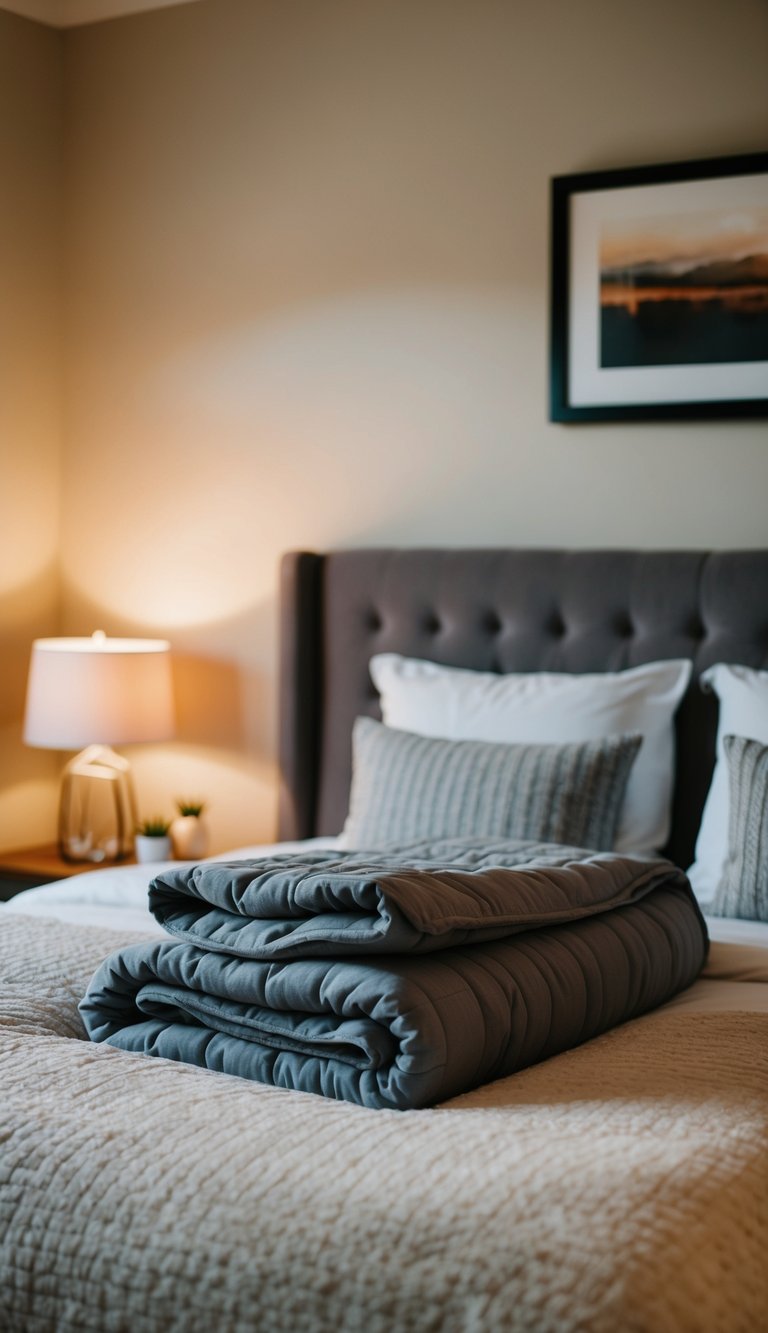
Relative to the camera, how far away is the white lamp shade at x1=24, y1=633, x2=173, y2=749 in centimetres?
339

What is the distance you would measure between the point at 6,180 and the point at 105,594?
1129mm

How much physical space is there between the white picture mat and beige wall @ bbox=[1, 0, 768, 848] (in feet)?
0.27

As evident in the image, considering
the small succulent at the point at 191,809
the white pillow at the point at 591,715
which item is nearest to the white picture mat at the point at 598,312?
the white pillow at the point at 591,715

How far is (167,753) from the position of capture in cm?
379

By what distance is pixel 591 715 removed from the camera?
2.77 m

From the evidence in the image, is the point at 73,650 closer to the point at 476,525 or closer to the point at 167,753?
the point at 167,753

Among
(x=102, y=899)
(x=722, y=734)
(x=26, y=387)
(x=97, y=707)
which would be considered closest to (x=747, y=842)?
(x=722, y=734)

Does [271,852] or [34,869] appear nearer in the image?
[271,852]

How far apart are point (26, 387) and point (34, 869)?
133 cm

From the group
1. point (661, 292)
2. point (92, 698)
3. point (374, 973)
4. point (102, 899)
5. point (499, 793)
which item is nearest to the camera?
point (374, 973)

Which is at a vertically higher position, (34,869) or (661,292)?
(661,292)

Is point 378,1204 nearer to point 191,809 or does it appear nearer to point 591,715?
point 591,715

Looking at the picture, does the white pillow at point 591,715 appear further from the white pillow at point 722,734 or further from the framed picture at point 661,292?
the framed picture at point 661,292

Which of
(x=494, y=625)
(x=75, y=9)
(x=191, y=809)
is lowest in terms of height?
(x=191, y=809)
